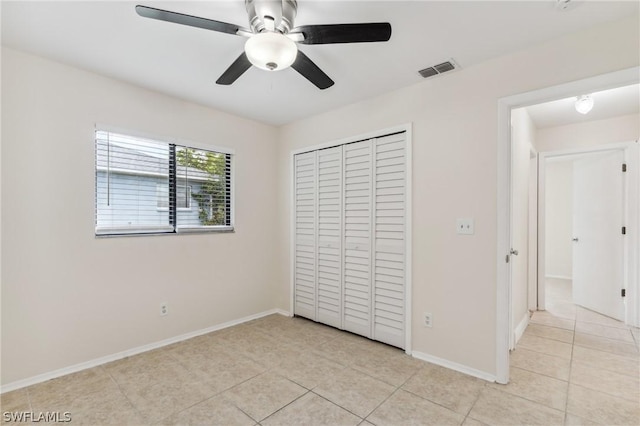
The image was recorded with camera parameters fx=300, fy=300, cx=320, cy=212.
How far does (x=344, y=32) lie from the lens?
1585mm

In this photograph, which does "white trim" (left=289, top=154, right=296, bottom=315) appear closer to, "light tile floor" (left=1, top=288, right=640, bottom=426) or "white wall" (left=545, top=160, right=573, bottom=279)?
"light tile floor" (left=1, top=288, right=640, bottom=426)

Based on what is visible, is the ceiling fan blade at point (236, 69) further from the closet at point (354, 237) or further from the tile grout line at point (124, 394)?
the tile grout line at point (124, 394)

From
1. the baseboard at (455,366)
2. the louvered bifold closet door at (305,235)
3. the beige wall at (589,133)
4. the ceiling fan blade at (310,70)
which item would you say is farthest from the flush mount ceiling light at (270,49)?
the beige wall at (589,133)

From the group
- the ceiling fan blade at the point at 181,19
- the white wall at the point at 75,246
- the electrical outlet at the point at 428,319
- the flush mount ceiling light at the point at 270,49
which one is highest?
the ceiling fan blade at the point at 181,19

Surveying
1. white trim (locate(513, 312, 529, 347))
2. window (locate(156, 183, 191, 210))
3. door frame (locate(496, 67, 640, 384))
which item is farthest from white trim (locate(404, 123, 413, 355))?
window (locate(156, 183, 191, 210))

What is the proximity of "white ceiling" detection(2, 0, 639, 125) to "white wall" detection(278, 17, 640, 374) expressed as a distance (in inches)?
5.8

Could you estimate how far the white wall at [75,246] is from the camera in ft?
7.20

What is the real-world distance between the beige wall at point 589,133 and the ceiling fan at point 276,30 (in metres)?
3.69

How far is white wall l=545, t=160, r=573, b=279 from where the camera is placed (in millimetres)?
6027

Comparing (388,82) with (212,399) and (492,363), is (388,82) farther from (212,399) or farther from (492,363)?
(212,399)

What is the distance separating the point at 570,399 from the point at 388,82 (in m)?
2.76

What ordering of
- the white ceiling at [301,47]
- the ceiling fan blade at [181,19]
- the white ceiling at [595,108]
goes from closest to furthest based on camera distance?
the ceiling fan blade at [181,19] → the white ceiling at [301,47] → the white ceiling at [595,108]

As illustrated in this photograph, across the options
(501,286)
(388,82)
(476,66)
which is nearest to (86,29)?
(388,82)

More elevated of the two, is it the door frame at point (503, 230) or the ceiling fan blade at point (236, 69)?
the ceiling fan blade at point (236, 69)
